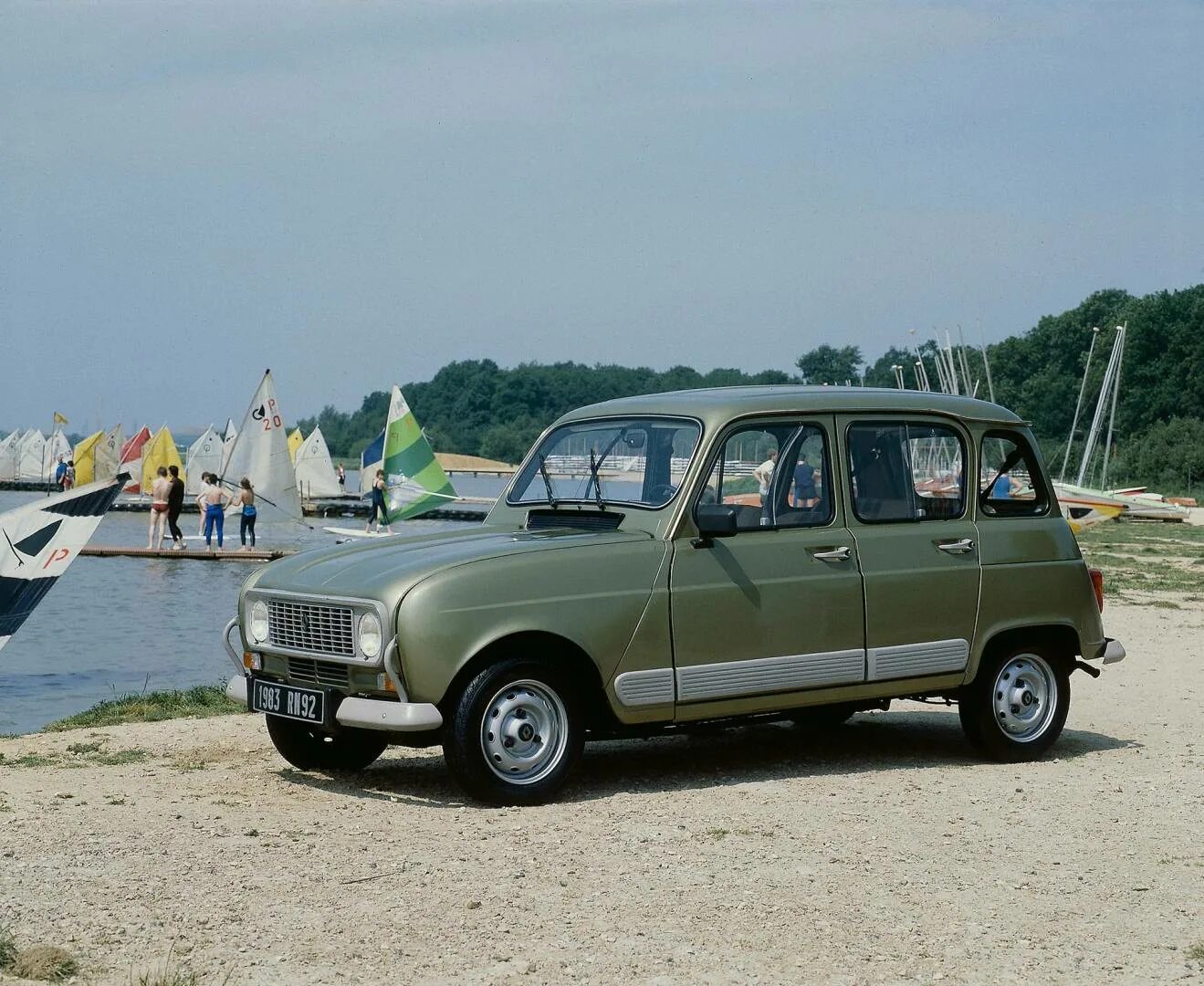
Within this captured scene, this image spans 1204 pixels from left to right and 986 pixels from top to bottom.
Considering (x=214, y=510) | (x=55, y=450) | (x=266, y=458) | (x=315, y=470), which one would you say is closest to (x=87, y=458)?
(x=315, y=470)

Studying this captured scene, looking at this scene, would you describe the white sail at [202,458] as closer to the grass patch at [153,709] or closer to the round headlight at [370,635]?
the grass patch at [153,709]

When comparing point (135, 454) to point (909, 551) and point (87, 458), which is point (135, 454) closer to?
point (87, 458)

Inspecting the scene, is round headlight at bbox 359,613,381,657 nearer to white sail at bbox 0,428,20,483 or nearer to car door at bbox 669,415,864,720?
car door at bbox 669,415,864,720

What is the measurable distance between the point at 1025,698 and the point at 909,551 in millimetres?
1259

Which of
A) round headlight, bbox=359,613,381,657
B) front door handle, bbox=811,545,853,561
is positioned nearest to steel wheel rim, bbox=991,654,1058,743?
front door handle, bbox=811,545,853,561

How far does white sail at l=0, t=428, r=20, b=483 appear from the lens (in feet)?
350

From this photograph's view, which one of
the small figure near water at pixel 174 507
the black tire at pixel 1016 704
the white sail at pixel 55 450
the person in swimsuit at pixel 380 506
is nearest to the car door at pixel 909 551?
the black tire at pixel 1016 704

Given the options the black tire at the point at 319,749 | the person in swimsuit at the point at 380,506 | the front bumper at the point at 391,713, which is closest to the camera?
the front bumper at the point at 391,713

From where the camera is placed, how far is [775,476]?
352 inches

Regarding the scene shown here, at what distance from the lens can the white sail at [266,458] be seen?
53531 millimetres

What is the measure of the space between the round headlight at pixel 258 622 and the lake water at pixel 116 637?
20.3 ft

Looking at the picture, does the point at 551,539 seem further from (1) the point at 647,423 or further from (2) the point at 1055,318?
(2) the point at 1055,318

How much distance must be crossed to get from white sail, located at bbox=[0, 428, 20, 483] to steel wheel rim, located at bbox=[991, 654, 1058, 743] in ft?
341

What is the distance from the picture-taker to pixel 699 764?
9.53 m
